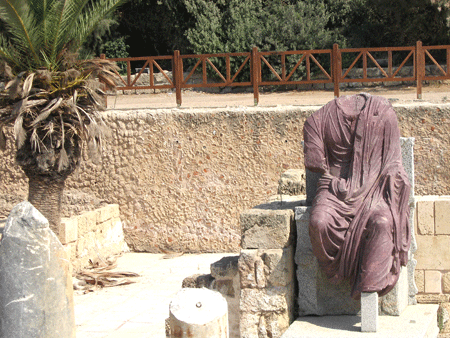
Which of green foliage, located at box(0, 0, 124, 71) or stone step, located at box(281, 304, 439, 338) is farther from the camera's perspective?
green foliage, located at box(0, 0, 124, 71)

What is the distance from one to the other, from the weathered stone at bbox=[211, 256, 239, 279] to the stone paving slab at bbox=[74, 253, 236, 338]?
3.74 feet

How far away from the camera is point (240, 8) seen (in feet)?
54.2

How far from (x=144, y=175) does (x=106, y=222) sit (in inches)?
33.6

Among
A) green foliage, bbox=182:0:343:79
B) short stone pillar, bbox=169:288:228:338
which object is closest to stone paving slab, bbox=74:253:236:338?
short stone pillar, bbox=169:288:228:338

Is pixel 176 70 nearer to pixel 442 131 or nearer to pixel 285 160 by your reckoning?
Answer: pixel 285 160

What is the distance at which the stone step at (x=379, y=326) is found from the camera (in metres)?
4.47

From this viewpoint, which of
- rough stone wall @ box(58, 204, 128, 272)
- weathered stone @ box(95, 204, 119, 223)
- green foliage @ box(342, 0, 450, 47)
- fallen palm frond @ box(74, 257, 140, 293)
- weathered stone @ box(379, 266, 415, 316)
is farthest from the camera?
green foliage @ box(342, 0, 450, 47)

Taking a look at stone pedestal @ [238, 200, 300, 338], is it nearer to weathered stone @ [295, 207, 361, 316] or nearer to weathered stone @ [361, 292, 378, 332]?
weathered stone @ [295, 207, 361, 316]

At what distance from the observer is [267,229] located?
16.0 feet

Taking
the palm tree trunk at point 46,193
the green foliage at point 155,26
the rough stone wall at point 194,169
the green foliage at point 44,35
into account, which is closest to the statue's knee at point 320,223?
the rough stone wall at point 194,169

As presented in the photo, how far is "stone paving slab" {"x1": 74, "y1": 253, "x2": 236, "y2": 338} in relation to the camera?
625 cm

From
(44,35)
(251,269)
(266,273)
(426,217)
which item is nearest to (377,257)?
(266,273)

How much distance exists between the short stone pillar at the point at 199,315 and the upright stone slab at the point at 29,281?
53 cm

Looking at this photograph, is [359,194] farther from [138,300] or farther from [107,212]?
[107,212]
